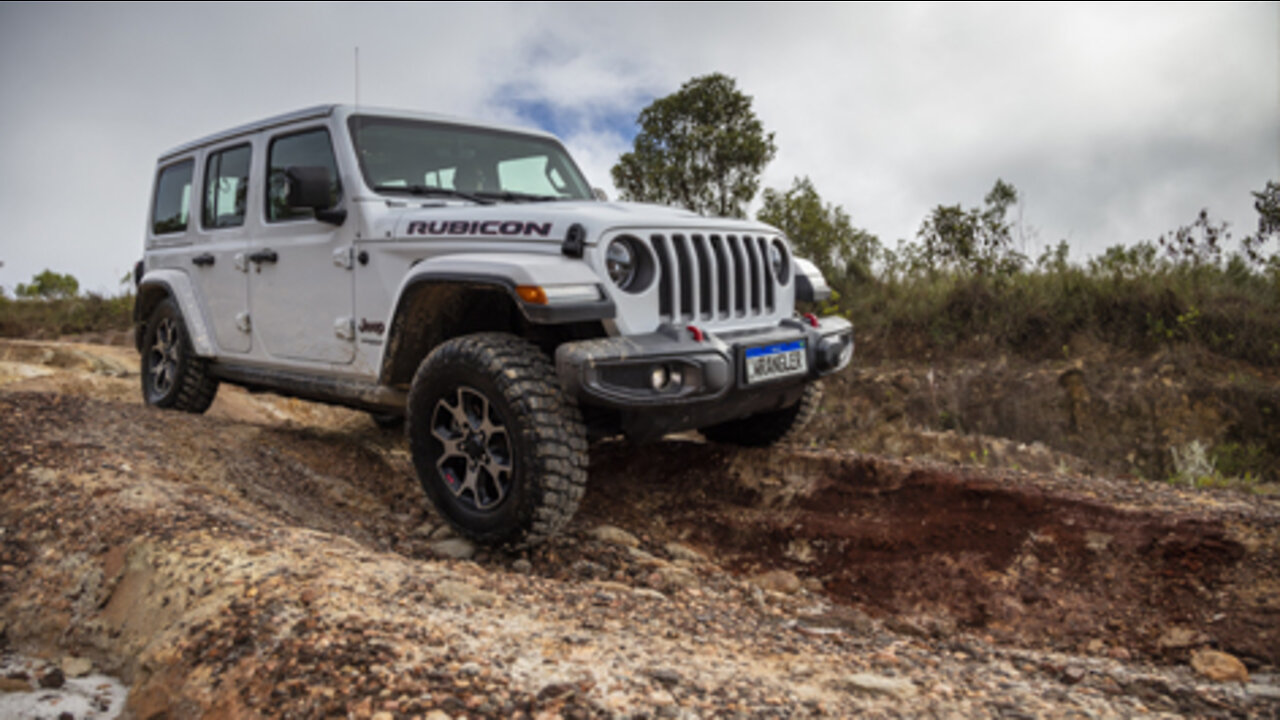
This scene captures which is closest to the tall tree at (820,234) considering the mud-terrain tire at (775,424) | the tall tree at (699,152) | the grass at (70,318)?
the tall tree at (699,152)

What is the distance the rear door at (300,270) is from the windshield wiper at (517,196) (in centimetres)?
72

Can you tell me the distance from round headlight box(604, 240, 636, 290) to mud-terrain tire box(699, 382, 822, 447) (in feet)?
4.95

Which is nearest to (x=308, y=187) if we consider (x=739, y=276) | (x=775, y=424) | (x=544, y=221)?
(x=544, y=221)

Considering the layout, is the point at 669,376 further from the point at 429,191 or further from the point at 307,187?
the point at 307,187

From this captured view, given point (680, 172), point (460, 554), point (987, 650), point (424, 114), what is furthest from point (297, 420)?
point (987, 650)

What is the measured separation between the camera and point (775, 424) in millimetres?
4699

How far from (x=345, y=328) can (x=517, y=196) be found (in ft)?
3.68

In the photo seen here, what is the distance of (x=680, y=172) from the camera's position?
37.4ft

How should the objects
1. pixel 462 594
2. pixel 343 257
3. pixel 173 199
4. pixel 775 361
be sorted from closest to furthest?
pixel 462 594 < pixel 775 361 < pixel 343 257 < pixel 173 199

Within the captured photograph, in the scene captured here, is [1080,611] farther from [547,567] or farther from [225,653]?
[225,653]

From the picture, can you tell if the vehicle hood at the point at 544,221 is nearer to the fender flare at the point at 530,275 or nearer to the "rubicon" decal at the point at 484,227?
the "rubicon" decal at the point at 484,227

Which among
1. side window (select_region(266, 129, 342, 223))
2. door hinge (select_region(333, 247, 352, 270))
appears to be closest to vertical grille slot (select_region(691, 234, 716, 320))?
door hinge (select_region(333, 247, 352, 270))

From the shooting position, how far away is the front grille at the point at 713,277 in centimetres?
354

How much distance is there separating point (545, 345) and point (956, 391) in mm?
5489
